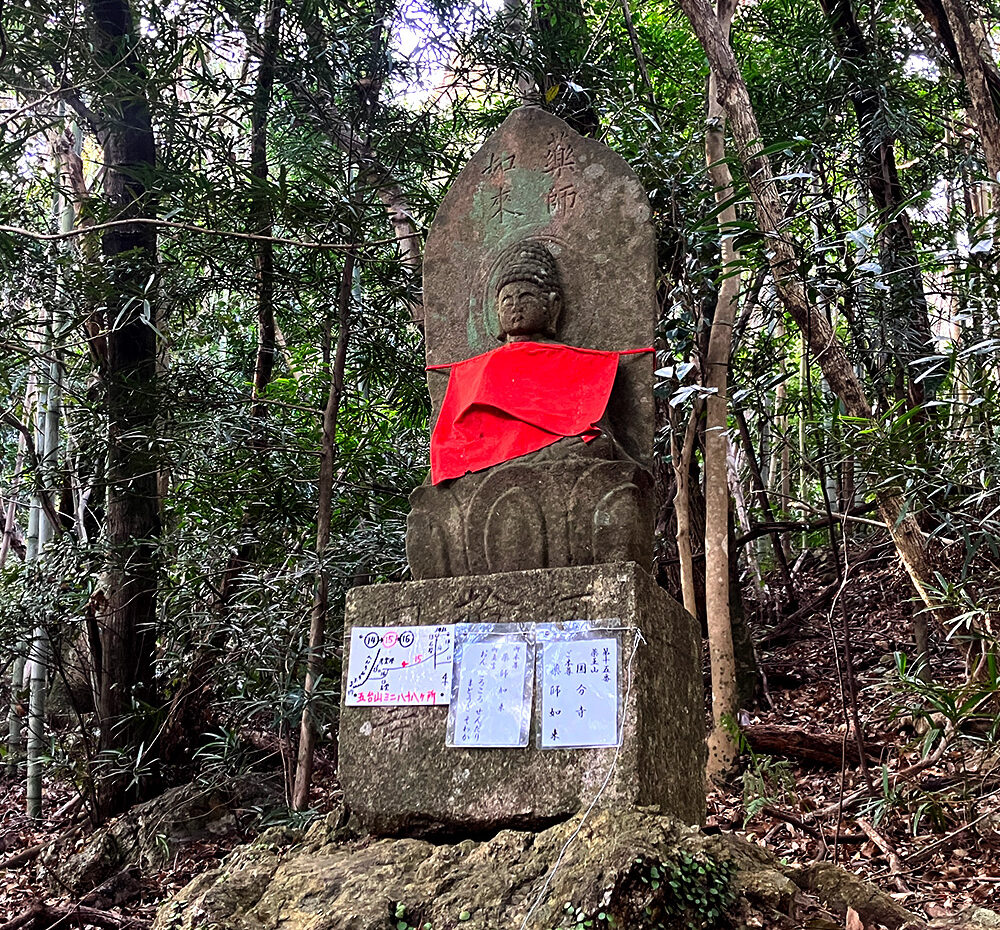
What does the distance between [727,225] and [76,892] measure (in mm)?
4427

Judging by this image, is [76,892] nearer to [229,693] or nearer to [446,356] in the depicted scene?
[229,693]

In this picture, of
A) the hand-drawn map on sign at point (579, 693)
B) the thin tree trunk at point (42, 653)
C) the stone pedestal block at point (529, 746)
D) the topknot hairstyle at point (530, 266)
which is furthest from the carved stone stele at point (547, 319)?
the thin tree trunk at point (42, 653)

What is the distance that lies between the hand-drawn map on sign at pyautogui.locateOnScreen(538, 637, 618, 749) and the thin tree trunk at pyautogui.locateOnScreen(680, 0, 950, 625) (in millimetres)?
1720

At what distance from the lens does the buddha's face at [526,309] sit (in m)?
3.30

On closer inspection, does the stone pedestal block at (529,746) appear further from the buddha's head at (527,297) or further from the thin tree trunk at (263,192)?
the thin tree trunk at (263,192)

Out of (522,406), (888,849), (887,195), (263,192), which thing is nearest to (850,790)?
(888,849)

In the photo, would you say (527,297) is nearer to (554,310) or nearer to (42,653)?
(554,310)

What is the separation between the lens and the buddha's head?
331cm

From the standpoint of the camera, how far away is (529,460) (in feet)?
10.2

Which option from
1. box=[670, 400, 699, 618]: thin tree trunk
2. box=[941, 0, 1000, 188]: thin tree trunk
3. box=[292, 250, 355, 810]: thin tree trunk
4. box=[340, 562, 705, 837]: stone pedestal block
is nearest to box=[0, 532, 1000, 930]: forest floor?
box=[292, 250, 355, 810]: thin tree trunk

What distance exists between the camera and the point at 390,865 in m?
2.46

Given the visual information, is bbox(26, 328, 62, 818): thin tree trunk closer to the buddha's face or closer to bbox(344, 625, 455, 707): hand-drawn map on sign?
the buddha's face

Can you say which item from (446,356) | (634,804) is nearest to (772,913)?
(634,804)

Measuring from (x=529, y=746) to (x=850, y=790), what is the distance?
2.35 meters
